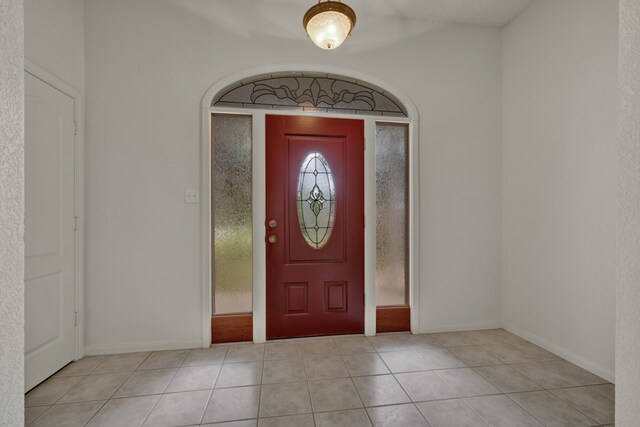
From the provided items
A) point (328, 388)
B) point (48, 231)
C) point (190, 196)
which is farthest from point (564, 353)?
point (48, 231)

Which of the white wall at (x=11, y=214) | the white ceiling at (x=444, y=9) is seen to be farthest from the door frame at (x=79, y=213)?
the white wall at (x=11, y=214)

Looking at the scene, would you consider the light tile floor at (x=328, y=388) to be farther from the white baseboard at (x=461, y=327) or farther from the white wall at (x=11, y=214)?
the white wall at (x=11, y=214)

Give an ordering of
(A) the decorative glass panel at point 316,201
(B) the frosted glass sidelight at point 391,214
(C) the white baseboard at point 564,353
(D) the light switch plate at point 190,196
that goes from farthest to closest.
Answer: (B) the frosted glass sidelight at point 391,214
(A) the decorative glass panel at point 316,201
(D) the light switch plate at point 190,196
(C) the white baseboard at point 564,353

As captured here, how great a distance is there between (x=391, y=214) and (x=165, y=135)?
6.76ft

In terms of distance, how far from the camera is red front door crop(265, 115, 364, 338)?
2.72 meters

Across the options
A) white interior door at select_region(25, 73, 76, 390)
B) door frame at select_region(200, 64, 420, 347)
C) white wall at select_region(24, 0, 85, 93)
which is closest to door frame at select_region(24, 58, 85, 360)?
white interior door at select_region(25, 73, 76, 390)

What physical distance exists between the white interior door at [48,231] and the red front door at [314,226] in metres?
1.44

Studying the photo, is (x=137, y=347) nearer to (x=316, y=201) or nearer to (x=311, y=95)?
(x=316, y=201)

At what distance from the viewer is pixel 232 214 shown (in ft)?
8.84

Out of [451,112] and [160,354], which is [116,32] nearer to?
[160,354]

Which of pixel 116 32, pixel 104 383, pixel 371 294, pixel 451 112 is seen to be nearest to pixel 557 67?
pixel 451 112

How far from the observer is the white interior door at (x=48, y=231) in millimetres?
1922

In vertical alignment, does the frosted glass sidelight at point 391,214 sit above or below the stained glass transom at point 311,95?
below

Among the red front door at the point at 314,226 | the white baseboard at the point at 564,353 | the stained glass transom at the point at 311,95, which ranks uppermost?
the stained glass transom at the point at 311,95
